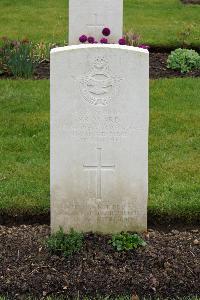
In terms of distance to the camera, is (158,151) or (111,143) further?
(158,151)

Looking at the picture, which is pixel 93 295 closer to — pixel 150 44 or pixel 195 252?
pixel 195 252

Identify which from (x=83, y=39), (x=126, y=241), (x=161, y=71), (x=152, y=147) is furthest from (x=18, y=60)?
(x=126, y=241)

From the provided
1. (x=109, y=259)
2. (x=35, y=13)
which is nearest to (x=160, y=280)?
(x=109, y=259)

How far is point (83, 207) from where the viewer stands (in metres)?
5.18

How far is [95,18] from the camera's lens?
10.0 metres

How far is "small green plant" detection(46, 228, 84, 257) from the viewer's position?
4992 millimetres

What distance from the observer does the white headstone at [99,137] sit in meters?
4.85

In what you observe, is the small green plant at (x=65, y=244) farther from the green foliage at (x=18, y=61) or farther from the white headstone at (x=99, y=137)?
the green foliage at (x=18, y=61)

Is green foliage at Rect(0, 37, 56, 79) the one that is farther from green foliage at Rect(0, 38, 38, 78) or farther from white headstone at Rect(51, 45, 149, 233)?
white headstone at Rect(51, 45, 149, 233)

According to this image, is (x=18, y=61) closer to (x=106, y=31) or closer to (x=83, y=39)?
(x=83, y=39)

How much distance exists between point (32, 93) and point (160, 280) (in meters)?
5.00

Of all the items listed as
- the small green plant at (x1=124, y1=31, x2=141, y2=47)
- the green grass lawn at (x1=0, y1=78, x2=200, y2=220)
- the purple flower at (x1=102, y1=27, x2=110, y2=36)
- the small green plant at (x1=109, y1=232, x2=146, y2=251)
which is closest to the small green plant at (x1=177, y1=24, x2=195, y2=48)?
the small green plant at (x1=124, y1=31, x2=141, y2=47)

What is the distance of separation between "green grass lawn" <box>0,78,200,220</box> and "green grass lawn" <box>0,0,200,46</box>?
136 inches

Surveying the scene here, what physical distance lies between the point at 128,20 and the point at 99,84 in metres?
10.3
